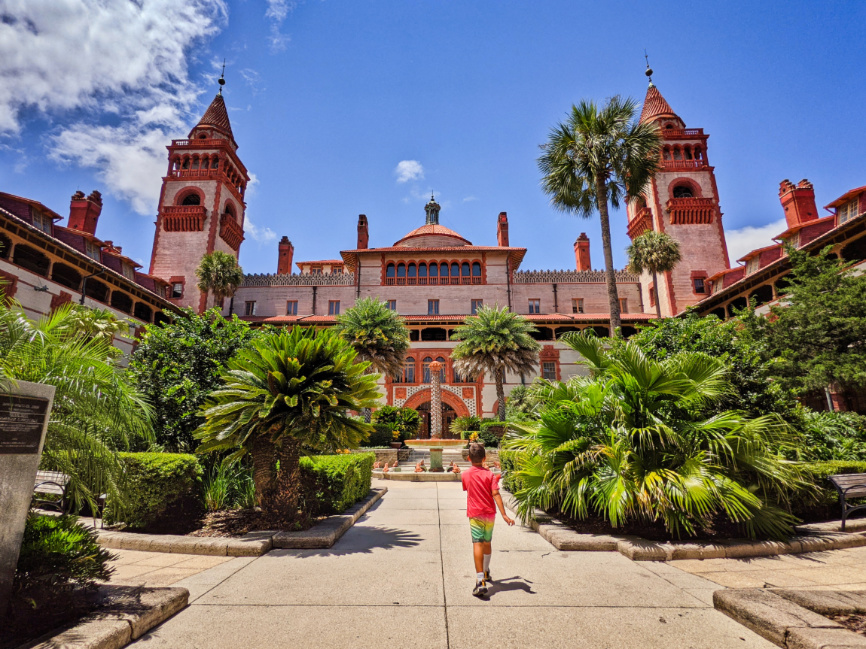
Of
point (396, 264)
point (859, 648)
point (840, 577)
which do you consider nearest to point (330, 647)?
point (859, 648)

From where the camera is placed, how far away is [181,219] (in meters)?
41.6

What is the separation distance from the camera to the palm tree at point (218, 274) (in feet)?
121

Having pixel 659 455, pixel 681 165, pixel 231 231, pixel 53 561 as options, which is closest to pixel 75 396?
pixel 53 561

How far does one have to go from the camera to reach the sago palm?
3703cm

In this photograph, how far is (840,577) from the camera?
491 cm

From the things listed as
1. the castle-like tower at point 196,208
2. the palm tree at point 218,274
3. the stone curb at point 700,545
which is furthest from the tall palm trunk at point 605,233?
the castle-like tower at point 196,208

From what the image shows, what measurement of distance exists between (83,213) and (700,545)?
45.1m

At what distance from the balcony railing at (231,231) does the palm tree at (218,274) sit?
610 centimetres

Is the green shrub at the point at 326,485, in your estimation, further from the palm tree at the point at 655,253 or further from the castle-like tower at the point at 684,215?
the castle-like tower at the point at 684,215

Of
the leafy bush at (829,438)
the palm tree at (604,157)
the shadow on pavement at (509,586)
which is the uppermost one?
the palm tree at (604,157)

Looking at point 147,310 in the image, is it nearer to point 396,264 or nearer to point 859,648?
point 396,264

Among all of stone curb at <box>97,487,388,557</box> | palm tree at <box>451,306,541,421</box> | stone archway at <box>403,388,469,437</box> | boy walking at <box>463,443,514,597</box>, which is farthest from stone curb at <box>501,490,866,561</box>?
stone archway at <box>403,388,469,437</box>

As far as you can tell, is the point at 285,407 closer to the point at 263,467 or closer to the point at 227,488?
the point at 263,467

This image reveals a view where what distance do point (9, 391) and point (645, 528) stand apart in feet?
25.7
